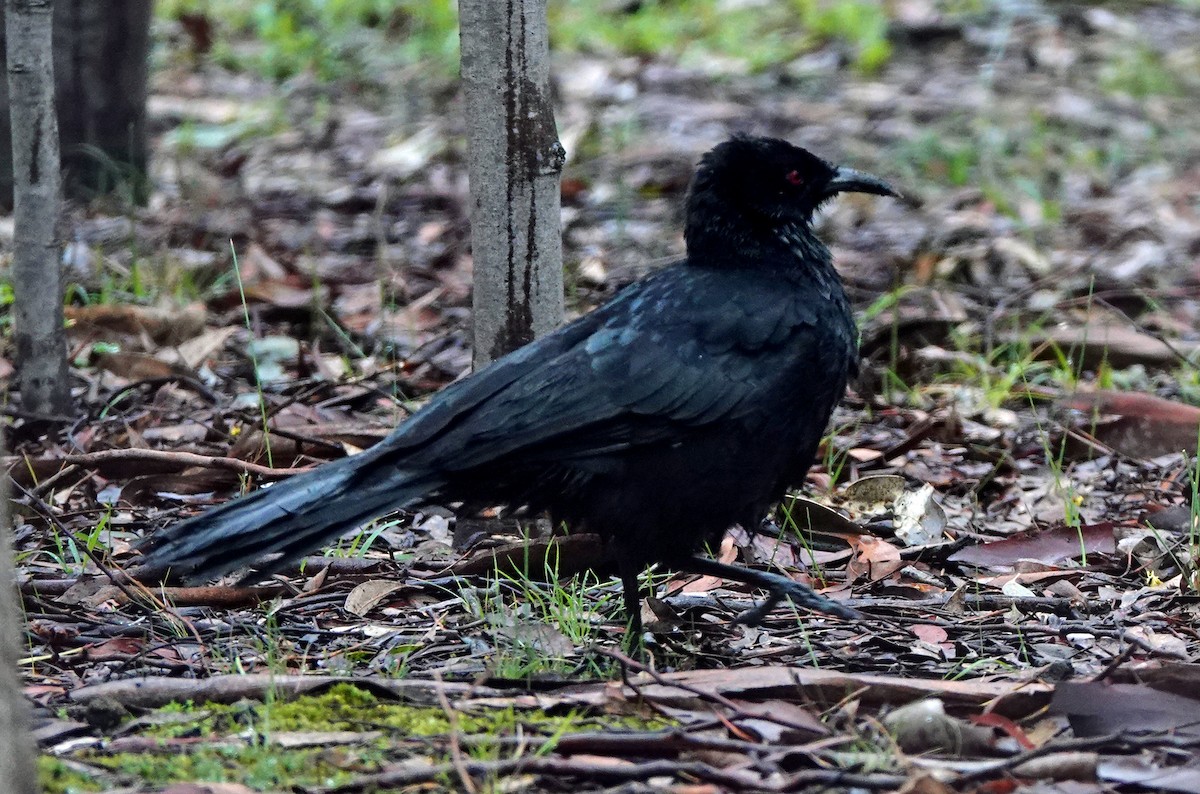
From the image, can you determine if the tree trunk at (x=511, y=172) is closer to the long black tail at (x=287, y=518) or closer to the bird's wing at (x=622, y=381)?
the bird's wing at (x=622, y=381)

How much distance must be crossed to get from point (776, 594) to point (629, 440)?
0.60m

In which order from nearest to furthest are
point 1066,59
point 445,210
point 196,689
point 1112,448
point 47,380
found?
point 196,689
point 47,380
point 1112,448
point 445,210
point 1066,59

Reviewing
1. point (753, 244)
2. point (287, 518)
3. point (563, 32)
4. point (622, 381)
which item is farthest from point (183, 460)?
point (563, 32)

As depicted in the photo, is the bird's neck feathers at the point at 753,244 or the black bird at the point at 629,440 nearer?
the black bird at the point at 629,440

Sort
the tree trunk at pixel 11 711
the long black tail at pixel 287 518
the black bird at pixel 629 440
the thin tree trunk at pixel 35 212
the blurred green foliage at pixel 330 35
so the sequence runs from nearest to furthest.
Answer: the tree trunk at pixel 11 711 → the long black tail at pixel 287 518 → the black bird at pixel 629 440 → the thin tree trunk at pixel 35 212 → the blurred green foliage at pixel 330 35

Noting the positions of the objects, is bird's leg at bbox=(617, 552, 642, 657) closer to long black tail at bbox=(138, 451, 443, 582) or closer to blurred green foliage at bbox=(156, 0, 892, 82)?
long black tail at bbox=(138, 451, 443, 582)

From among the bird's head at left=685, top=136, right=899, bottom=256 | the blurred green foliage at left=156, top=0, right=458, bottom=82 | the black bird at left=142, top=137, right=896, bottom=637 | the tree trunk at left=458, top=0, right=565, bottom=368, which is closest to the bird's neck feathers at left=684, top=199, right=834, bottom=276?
the bird's head at left=685, top=136, right=899, bottom=256

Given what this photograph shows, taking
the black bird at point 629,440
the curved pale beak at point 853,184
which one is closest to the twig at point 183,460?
Result: the black bird at point 629,440

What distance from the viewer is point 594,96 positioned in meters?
10.9

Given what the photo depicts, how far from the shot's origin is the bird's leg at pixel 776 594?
396 cm

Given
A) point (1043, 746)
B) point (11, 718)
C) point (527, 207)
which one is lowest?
point (1043, 746)

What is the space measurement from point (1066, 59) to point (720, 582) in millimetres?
8658

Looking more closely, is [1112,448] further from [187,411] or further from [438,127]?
[438,127]

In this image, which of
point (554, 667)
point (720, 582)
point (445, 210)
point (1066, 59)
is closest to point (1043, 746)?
point (554, 667)
